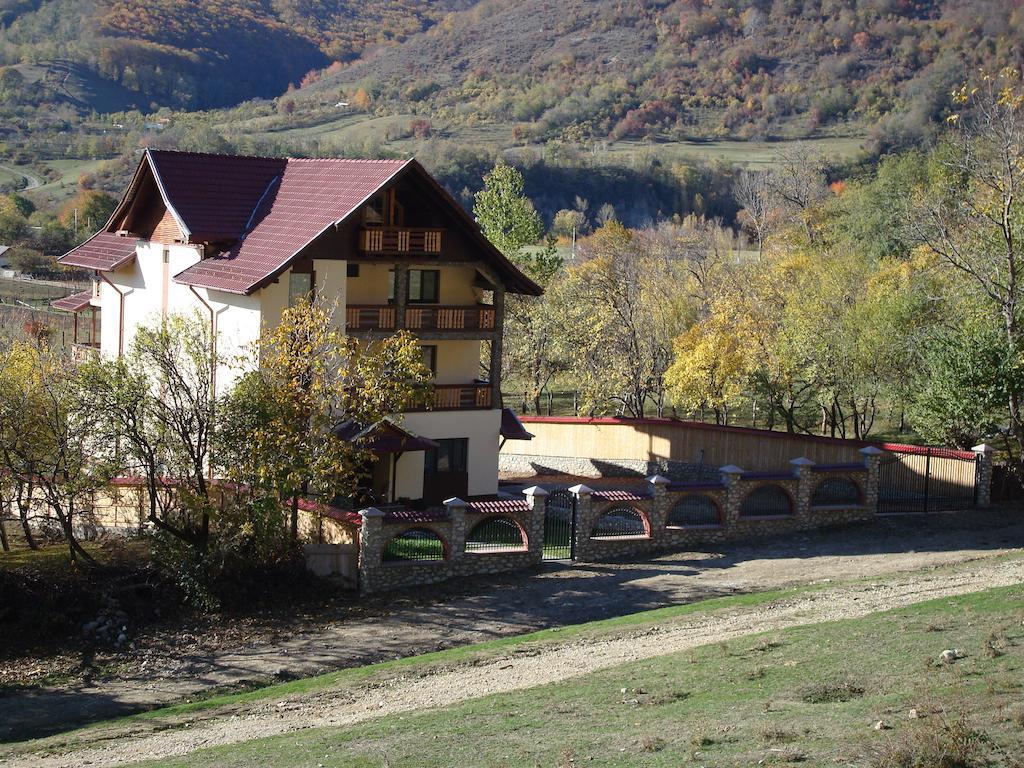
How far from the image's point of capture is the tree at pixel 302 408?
2766cm

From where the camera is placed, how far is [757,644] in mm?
21234

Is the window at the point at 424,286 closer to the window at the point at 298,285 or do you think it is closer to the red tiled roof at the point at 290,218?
the red tiled roof at the point at 290,218

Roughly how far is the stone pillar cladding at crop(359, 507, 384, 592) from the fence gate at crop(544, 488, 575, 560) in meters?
4.63

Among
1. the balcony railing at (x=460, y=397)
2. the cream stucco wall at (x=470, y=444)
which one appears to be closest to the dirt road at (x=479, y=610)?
the cream stucco wall at (x=470, y=444)

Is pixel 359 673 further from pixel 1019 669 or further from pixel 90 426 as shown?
pixel 1019 669

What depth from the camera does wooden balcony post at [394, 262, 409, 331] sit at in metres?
35.6

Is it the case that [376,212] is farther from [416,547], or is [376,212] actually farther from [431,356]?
[416,547]

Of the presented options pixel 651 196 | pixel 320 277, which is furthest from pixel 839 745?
pixel 651 196

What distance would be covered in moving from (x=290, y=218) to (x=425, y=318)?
15.7ft

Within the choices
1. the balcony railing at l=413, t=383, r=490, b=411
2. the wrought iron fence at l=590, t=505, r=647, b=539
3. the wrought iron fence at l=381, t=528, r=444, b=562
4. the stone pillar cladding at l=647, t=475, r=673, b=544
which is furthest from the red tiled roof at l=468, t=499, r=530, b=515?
the balcony railing at l=413, t=383, r=490, b=411

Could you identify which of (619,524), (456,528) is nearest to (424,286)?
(619,524)

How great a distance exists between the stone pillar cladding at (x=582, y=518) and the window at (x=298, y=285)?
9.65 metres

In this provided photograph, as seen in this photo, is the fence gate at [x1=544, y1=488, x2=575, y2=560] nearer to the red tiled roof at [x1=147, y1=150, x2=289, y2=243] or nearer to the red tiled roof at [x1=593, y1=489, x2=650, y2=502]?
the red tiled roof at [x1=593, y1=489, x2=650, y2=502]

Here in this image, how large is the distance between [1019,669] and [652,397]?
37.3 metres
